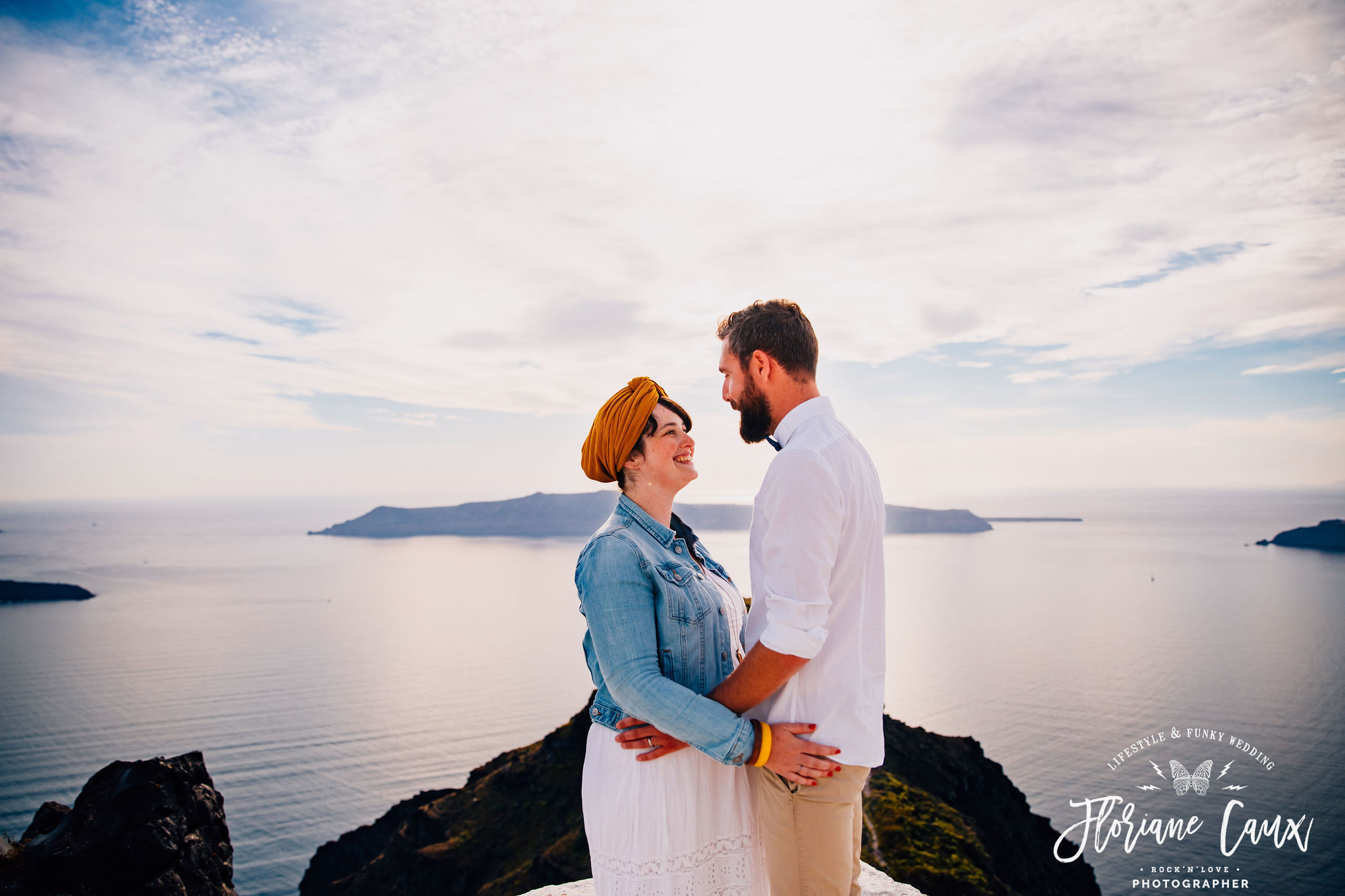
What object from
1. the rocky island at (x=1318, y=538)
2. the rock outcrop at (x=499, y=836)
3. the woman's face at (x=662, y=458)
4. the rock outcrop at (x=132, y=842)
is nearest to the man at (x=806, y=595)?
the woman's face at (x=662, y=458)

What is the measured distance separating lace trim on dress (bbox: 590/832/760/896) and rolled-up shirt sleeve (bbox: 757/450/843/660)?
1057 mm

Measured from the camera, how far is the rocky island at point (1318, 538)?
556 feet

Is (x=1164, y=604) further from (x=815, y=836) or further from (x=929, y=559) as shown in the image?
(x=815, y=836)

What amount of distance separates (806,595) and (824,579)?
0.08m

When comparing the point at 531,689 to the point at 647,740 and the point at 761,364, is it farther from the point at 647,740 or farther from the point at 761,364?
the point at 761,364

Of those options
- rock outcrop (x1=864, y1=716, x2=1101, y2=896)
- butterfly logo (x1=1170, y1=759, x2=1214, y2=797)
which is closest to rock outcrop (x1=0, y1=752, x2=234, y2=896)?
rock outcrop (x1=864, y1=716, x2=1101, y2=896)

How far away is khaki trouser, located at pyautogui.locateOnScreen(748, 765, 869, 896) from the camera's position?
8.51ft

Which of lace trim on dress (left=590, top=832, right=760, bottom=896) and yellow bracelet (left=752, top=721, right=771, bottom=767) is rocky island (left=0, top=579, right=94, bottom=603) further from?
yellow bracelet (left=752, top=721, right=771, bottom=767)

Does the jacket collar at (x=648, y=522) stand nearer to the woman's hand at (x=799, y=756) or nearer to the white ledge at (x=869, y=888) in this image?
the woman's hand at (x=799, y=756)

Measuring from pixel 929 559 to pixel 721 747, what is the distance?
175m

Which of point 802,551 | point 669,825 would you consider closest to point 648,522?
point 802,551

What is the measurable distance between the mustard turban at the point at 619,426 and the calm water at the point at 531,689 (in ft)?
162

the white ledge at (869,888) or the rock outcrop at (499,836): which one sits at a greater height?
the white ledge at (869,888)

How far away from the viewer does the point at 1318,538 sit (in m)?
174
